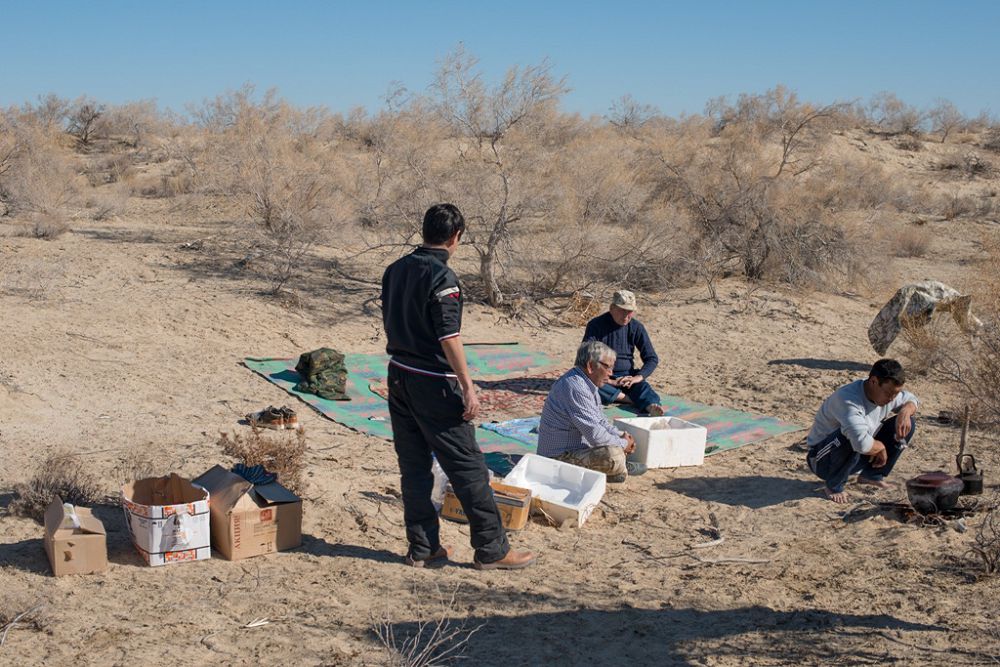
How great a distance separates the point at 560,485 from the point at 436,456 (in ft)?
5.37

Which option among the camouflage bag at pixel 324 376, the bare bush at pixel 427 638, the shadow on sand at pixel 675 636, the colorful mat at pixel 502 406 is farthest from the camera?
the camouflage bag at pixel 324 376

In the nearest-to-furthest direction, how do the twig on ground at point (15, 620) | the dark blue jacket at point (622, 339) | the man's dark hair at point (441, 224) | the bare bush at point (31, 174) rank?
the twig on ground at point (15, 620), the man's dark hair at point (441, 224), the dark blue jacket at point (622, 339), the bare bush at point (31, 174)

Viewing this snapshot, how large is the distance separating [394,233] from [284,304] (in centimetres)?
323

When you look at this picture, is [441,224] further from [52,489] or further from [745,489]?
[745,489]

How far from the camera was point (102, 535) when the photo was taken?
165 inches

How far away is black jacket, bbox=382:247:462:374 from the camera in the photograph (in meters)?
4.14

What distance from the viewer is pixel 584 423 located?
599cm

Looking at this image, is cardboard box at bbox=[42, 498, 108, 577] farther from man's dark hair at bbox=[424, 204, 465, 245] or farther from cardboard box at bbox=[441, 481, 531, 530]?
man's dark hair at bbox=[424, 204, 465, 245]

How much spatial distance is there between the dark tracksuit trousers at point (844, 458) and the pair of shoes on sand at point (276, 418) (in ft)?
12.1

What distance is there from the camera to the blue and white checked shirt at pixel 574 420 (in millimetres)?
5969

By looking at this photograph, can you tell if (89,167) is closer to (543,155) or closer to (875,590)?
(543,155)

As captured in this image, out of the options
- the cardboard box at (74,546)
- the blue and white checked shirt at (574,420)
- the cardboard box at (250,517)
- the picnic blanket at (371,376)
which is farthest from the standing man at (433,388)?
the picnic blanket at (371,376)

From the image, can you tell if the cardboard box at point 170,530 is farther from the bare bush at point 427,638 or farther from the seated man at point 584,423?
the seated man at point 584,423

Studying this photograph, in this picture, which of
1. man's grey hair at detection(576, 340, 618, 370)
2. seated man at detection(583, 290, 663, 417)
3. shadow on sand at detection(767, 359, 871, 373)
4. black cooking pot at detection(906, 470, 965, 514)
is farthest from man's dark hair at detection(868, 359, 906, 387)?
shadow on sand at detection(767, 359, 871, 373)
